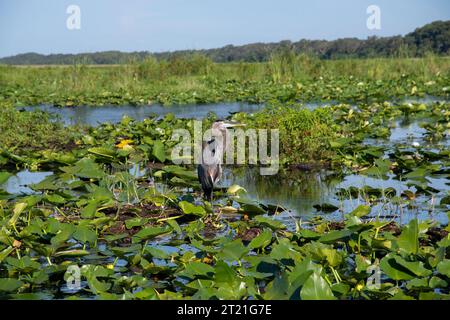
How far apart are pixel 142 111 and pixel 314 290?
987 cm

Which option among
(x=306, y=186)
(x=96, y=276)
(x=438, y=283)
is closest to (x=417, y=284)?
(x=438, y=283)

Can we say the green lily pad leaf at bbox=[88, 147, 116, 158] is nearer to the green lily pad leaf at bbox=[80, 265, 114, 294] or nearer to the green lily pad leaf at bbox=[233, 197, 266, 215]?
the green lily pad leaf at bbox=[233, 197, 266, 215]

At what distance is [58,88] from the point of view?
47.9 ft

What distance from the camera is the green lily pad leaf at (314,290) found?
260 centimetres

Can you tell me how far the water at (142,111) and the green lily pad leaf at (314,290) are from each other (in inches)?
328

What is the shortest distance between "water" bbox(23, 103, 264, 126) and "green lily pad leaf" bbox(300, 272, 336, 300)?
8338 millimetres

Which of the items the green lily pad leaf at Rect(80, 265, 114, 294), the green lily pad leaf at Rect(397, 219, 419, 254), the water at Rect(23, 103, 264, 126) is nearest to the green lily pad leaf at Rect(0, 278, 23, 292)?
the green lily pad leaf at Rect(80, 265, 114, 294)

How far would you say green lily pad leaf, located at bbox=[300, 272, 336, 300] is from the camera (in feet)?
8.54

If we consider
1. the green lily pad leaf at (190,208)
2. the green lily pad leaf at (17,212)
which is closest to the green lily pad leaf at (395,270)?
the green lily pad leaf at (190,208)

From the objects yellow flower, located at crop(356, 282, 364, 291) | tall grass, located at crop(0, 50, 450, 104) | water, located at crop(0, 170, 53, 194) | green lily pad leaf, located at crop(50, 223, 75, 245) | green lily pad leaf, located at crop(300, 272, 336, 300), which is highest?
tall grass, located at crop(0, 50, 450, 104)

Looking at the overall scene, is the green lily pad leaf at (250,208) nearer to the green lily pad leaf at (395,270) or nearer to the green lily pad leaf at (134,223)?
the green lily pad leaf at (134,223)

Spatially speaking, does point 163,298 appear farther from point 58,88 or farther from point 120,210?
point 58,88
